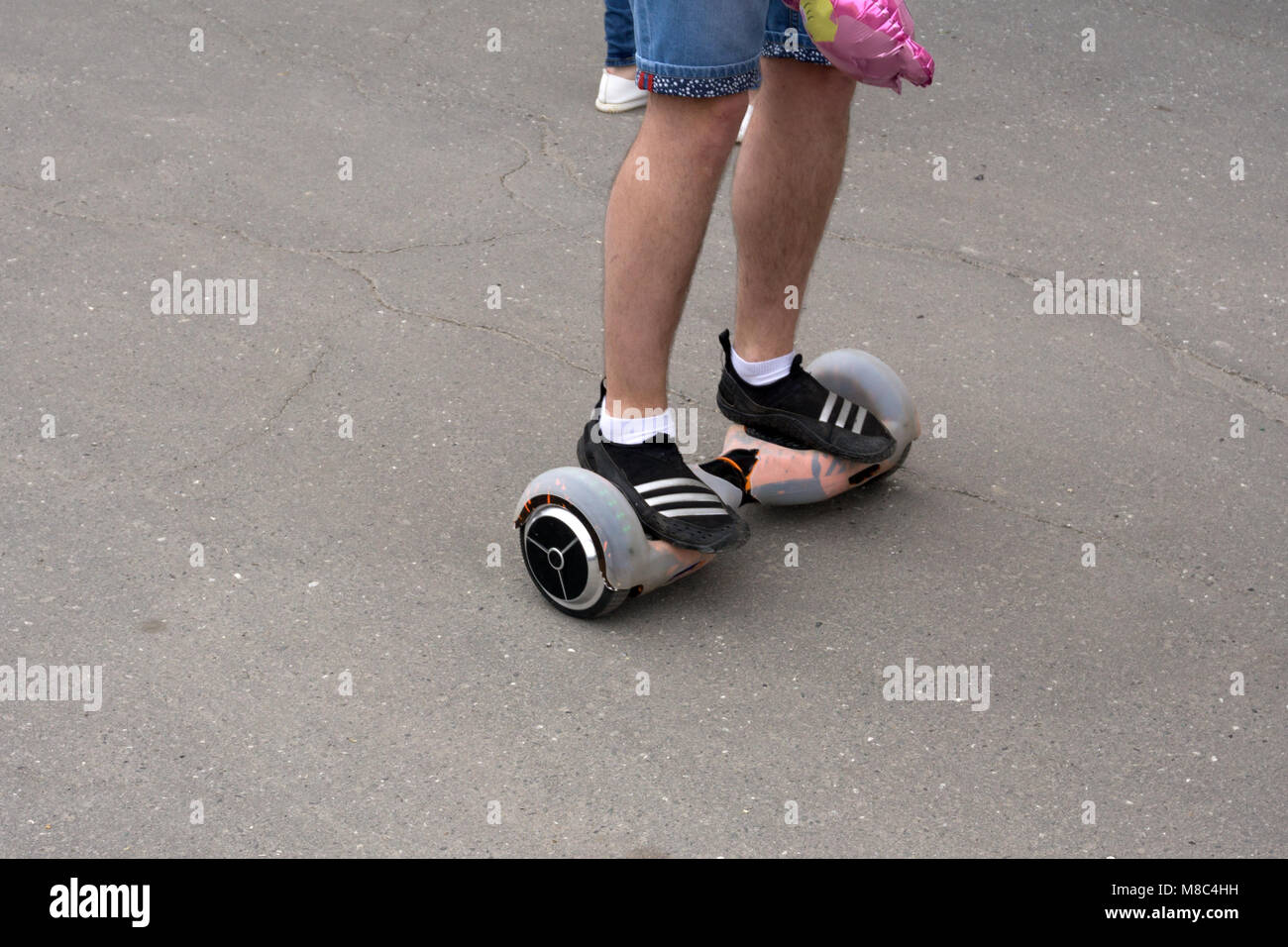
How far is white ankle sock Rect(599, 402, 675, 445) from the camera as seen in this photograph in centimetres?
280

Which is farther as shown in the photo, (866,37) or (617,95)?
(617,95)

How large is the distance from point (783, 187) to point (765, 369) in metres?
0.38

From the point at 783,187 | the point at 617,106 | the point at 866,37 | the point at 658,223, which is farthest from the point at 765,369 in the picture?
the point at 617,106

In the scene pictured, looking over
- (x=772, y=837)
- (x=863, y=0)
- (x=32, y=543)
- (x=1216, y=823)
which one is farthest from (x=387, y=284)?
(x=1216, y=823)

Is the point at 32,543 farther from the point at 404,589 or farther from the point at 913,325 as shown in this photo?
the point at 913,325

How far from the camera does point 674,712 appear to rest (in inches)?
100

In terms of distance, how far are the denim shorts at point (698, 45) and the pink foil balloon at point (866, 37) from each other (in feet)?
0.36

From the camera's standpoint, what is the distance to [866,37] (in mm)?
2604

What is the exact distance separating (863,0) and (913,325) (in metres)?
1.47

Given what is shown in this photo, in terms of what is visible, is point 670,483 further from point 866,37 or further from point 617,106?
point 617,106

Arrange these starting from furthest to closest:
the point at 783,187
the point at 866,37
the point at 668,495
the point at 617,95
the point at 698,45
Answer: the point at 617,95 → the point at 783,187 → the point at 668,495 → the point at 866,37 → the point at 698,45

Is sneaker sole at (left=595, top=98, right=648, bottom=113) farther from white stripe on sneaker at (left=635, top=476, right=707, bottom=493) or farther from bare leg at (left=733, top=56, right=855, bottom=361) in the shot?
white stripe on sneaker at (left=635, top=476, right=707, bottom=493)

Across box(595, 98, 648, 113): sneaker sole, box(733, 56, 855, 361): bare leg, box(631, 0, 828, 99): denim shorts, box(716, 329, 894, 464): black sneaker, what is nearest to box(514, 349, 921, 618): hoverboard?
box(716, 329, 894, 464): black sneaker

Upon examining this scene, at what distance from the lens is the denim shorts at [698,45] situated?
2498 mm
